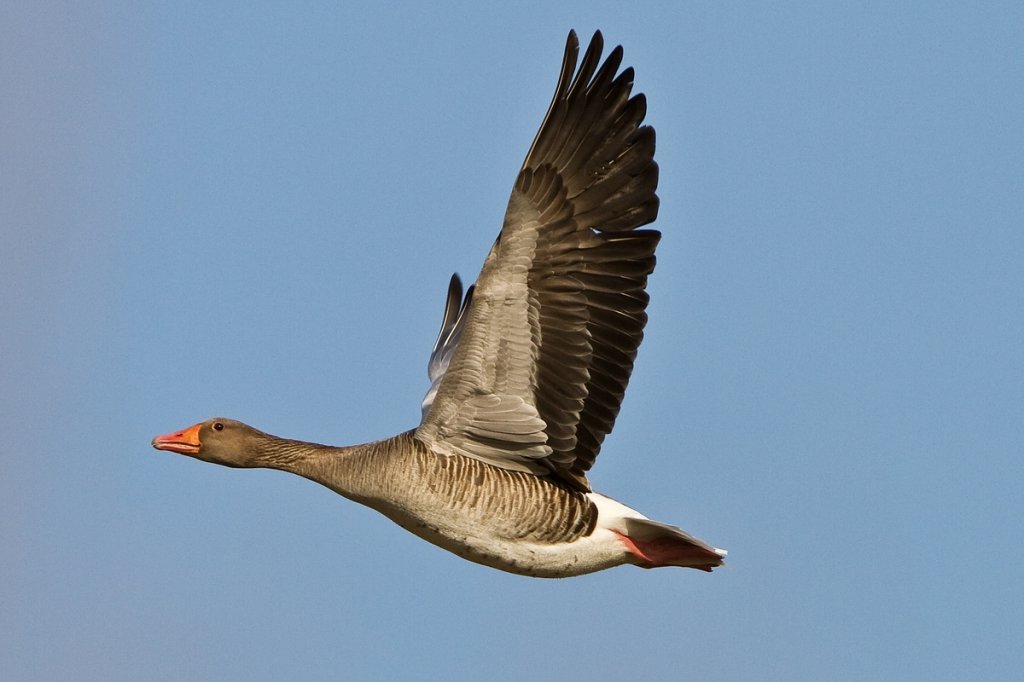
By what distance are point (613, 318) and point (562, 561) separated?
2.04m

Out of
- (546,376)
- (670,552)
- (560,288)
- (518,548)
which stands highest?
(560,288)

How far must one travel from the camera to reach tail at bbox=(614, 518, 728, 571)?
12.6 metres

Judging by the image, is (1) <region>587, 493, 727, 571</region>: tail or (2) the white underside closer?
(2) the white underside

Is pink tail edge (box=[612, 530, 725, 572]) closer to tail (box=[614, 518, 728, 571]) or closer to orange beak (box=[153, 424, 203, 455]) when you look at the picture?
tail (box=[614, 518, 728, 571])

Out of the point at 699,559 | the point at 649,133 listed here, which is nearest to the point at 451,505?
the point at 699,559

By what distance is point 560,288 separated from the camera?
11.9 m

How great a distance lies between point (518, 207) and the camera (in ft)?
38.0

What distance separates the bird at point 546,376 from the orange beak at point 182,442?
28 millimetres

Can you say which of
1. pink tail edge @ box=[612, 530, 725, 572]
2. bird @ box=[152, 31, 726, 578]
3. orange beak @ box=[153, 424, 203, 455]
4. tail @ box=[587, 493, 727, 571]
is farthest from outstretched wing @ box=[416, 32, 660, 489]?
orange beak @ box=[153, 424, 203, 455]

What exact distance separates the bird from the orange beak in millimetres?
28

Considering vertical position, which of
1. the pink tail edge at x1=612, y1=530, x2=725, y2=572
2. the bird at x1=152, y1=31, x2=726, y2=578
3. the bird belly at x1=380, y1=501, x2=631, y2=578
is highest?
the bird at x1=152, y1=31, x2=726, y2=578

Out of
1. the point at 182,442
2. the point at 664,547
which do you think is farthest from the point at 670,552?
the point at 182,442

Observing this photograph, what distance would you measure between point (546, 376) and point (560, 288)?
2.40ft

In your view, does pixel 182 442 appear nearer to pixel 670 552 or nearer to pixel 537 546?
pixel 537 546
